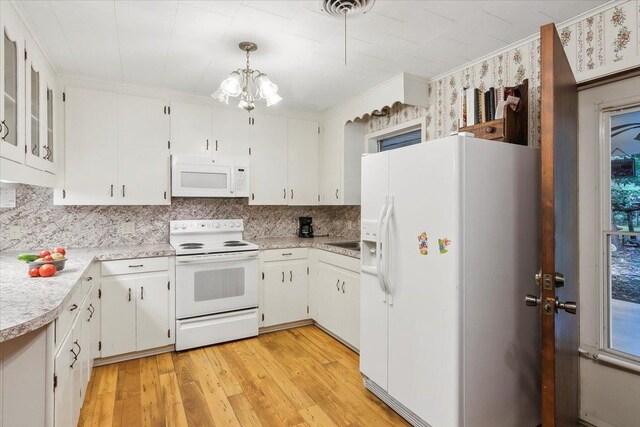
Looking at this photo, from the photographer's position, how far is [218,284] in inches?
122

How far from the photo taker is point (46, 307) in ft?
4.18

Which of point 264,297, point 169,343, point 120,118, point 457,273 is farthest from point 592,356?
point 120,118

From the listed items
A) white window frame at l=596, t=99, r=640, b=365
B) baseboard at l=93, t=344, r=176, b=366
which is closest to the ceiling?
white window frame at l=596, t=99, r=640, b=365

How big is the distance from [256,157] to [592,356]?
3192mm

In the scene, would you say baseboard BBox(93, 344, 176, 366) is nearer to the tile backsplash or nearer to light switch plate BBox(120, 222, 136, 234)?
the tile backsplash

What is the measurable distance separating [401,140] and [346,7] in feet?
5.76

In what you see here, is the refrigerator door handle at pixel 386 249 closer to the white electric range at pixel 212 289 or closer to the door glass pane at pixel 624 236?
the door glass pane at pixel 624 236

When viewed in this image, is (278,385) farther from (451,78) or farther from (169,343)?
(451,78)

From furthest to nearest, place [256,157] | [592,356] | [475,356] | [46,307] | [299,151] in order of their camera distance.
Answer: [299,151] < [256,157] < [592,356] < [475,356] < [46,307]

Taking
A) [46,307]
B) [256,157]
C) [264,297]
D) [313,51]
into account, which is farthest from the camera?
[256,157]

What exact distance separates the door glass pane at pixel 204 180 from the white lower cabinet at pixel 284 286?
830 mm

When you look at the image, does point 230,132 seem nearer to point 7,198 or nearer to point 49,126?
point 49,126

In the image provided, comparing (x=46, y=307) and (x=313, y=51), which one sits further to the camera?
(x=313, y=51)

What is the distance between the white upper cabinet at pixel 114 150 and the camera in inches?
112
